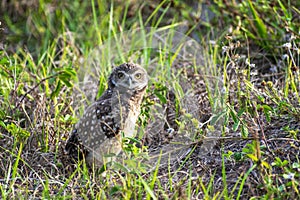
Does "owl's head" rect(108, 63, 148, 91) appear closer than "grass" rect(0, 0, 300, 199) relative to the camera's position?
No

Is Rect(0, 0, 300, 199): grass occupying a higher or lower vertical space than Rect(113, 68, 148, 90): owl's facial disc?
lower

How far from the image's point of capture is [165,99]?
15.8 feet

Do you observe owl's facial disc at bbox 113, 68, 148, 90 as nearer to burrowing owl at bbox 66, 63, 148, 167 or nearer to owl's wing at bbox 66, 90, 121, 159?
burrowing owl at bbox 66, 63, 148, 167

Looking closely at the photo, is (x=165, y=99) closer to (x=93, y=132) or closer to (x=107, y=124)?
(x=107, y=124)

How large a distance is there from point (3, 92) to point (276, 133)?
224 centimetres

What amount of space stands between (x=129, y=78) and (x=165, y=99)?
318 millimetres

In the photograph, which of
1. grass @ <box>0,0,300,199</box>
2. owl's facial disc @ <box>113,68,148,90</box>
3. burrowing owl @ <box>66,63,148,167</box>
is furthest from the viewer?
owl's facial disc @ <box>113,68,148,90</box>

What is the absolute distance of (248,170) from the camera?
403cm

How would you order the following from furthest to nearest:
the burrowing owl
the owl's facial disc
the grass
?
the owl's facial disc < the burrowing owl < the grass

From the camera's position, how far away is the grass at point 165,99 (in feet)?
13.7

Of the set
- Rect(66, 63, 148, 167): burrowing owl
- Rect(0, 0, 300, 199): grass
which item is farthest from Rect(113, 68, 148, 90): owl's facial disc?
Rect(0, 0, 300, 199): grass

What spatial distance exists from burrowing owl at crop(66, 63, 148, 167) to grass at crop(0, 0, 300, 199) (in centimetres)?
12

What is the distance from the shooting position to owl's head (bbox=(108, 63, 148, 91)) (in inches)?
192

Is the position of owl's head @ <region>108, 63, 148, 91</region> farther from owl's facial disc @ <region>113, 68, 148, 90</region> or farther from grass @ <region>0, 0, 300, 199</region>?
grass @ <region>0, 0, 300, 199</region>
